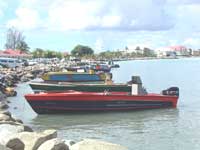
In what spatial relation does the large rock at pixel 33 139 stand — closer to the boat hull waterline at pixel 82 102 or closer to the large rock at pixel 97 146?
the large rock at pixel 97 146

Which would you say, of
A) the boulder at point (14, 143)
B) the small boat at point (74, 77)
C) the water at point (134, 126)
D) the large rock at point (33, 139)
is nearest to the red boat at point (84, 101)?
the water at point (134, 126)

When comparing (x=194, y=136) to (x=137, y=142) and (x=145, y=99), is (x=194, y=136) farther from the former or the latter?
(x=145, y=99)

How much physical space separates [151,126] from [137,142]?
4660 millimetres

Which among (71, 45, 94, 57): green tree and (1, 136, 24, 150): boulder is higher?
(71, 45, 94, 57): green tree

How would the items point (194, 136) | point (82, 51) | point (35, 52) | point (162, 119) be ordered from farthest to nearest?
point (82, 51) → point (35, 52) → point (162, 119) → point (194, 136)

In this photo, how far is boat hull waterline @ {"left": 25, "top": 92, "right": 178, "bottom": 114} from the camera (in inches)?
1088

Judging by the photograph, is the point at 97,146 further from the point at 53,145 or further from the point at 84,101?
the point at 84,101

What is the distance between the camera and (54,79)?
1944 inches

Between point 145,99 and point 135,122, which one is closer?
point 135,122

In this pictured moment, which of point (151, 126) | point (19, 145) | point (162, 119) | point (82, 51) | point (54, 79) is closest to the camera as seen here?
point (19, 145)

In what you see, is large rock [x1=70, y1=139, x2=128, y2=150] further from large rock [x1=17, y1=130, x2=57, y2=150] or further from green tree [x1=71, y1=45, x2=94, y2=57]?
green tree [x1=71, y1=45, x2=94, y2=57]

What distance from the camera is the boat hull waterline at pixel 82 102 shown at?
90.6 feet

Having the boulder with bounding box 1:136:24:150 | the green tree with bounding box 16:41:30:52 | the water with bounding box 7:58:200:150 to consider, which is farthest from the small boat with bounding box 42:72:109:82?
the green tree with bounding box 16:41:30:52

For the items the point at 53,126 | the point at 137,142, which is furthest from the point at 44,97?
the point at 137,142
